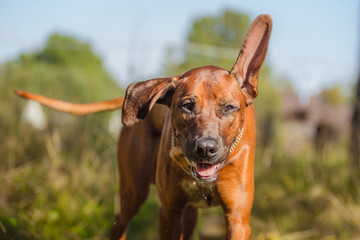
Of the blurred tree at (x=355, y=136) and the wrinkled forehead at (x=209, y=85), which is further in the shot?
the blurred tree at (x=355, y=136)

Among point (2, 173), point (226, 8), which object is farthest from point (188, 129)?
point (226, 8)

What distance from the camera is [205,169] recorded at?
249cm

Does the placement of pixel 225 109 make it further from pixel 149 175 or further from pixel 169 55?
pixel 169 55

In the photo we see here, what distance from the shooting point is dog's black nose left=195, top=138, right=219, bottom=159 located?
227cm

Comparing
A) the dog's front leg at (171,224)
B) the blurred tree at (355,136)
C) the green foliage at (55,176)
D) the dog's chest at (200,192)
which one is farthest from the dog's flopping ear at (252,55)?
the blurred tree at (355,136)

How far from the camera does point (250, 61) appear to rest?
2.76 m

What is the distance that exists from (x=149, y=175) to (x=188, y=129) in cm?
124

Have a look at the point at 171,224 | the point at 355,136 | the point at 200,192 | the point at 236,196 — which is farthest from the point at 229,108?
the point at 355,136

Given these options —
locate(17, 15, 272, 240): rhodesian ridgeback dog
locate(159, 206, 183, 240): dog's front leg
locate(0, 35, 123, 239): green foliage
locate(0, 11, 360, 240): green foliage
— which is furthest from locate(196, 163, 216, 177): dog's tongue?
locate(0, 35, 123, 239): green foliage

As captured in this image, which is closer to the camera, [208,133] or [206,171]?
[208,133]

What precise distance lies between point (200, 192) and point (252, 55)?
1058 mm

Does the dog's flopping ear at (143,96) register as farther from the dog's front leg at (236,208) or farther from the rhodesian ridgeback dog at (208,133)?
the dog's front leg at (236,208)

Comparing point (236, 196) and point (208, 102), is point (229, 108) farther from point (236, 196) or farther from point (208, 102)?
point (236, 196)

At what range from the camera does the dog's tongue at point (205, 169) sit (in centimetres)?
248
